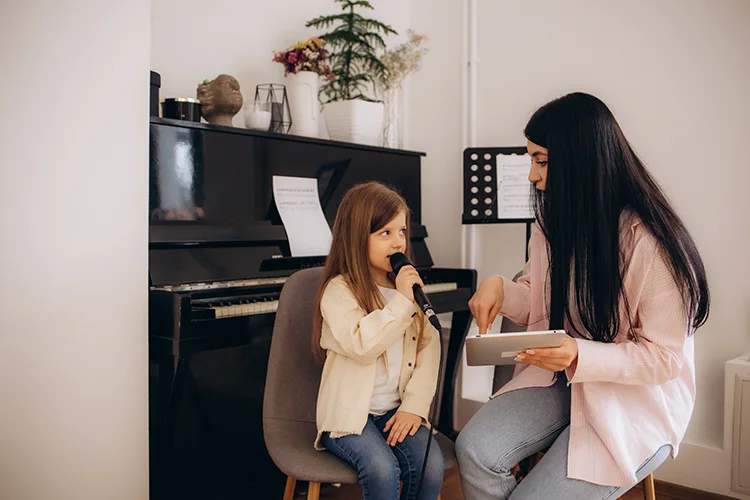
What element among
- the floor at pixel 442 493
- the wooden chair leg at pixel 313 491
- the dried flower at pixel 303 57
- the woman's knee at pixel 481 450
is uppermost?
the dried flower at pixel 303 57

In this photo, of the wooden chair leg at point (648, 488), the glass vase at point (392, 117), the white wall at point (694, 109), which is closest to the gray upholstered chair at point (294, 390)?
the wooden chair leg at point (648, 488)

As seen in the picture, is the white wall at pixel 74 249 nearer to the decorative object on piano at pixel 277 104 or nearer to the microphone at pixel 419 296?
the microphone at pixel 419 296

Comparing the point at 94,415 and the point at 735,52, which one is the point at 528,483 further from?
the point at 735,52

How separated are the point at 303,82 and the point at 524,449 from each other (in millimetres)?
1823

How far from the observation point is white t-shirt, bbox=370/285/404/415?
1.69 metres

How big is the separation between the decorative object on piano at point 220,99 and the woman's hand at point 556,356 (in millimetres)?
1511

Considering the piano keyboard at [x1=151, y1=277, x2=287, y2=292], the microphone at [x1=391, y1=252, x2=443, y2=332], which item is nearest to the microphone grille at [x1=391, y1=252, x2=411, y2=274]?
the microphone at [x1=391, y1=252, x2=443, y2=332]

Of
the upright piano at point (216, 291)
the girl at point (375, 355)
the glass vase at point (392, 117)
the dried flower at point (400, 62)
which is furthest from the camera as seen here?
the glass vase at point (392, 117)

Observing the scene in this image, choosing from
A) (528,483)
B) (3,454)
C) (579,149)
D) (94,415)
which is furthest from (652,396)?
(3,454)

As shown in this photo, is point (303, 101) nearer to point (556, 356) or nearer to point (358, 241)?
point (358, 241)

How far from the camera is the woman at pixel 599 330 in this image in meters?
1.35

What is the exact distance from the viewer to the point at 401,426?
1604 millimetres

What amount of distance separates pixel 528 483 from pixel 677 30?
2.15 meters

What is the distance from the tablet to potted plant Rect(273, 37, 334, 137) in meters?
1.69
